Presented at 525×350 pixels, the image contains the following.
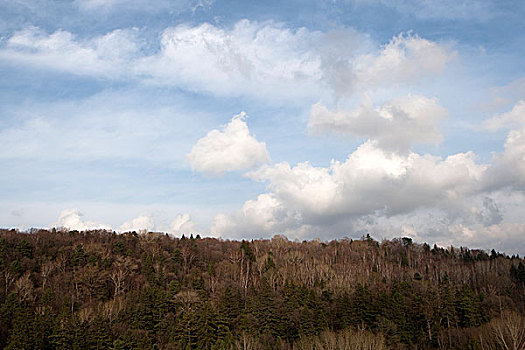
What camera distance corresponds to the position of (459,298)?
304ft

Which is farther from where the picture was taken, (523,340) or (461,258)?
(461,258)

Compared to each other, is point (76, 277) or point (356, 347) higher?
point (76, 277)

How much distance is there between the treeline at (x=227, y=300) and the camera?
7138 centimetres

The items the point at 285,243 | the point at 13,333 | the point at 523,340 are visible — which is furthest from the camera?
the point at 285,243

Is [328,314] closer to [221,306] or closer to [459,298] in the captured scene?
[221,306]

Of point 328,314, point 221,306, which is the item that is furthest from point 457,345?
point 221,306

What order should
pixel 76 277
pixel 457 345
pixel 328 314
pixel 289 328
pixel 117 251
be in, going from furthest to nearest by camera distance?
pixel 117 251, pixel 76 277, pixel 328 314, pixel 289 328, pixel 457 345

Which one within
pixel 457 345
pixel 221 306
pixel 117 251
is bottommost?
pixel 457 345

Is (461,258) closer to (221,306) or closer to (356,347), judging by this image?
(221,306)

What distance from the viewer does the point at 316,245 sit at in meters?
191

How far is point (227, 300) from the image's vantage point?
8688 cm

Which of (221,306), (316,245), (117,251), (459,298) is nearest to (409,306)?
(459,298)

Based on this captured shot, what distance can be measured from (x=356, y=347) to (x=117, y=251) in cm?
9587

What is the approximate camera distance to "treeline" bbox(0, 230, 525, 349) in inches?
2810
